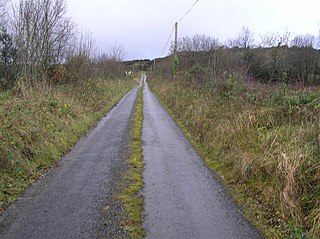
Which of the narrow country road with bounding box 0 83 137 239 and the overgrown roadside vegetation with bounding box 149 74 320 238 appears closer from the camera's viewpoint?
the narrow country road with bounding box 0 83 137 239

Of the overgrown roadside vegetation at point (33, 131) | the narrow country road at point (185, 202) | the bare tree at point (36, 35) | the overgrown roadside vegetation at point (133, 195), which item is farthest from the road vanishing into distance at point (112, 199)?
the bare tree at point (36, 35)

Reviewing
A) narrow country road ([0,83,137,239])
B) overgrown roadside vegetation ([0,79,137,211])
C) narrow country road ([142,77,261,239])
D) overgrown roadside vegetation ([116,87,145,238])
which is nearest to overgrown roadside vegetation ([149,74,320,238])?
narrow country road ([142,77,261,239])

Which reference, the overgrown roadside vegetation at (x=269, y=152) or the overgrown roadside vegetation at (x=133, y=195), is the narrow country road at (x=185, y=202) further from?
the overgrown roadside vegetation at (x=269, y=152)

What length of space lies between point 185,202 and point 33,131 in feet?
15.7

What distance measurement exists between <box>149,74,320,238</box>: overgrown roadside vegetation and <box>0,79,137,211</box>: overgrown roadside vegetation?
3.92m

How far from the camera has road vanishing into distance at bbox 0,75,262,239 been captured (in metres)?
4.52


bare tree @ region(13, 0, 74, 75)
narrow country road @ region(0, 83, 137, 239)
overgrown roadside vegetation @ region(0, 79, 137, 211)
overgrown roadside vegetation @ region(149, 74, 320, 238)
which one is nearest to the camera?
narrow country road @ region(0, 83, 137, 239)

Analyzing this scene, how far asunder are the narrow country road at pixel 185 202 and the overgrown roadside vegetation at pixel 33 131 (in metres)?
2.38

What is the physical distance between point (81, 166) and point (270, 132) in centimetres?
437

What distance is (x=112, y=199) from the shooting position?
5.64m

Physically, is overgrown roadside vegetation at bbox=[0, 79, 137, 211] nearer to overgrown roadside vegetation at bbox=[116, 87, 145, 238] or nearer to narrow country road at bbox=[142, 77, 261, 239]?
overgrown roadside vegetation at bbox=[116, 87, 145, 238]

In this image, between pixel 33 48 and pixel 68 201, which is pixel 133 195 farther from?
pixel 33 48

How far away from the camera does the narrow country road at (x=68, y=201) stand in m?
4.50

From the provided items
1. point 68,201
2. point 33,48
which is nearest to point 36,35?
point 33,48
